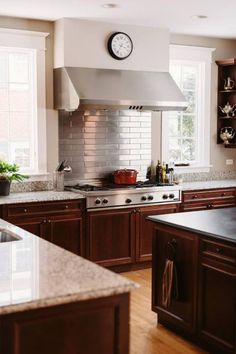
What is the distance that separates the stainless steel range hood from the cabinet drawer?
7.79 feet

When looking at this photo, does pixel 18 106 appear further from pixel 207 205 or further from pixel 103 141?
pixel 207 205

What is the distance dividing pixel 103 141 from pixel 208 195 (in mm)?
1391

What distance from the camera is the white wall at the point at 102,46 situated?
5.81 meters

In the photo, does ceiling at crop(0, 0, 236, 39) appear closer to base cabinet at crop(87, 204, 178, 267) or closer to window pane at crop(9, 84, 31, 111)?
window pane at crop(9, 84, 31, 111)

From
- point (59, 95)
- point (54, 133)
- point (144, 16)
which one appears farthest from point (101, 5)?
point (54, 133)

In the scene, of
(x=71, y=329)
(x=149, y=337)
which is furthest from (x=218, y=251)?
(x=71, y=329)

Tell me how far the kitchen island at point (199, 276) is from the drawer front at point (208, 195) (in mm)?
1927

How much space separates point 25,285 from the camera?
7.64ft

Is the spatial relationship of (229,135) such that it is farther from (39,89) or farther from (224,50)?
(39,89)

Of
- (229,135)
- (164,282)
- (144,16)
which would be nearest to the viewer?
(164,282)

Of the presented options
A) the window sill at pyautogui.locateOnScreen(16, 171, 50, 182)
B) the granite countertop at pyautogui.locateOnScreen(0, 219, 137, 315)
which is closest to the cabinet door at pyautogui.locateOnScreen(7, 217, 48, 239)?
the window sill at pyautogui.locateOnScreen(16, 171, 50, 182)

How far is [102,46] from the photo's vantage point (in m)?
6.01

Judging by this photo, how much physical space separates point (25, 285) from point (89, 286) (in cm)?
27

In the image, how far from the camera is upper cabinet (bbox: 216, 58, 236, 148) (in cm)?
711
